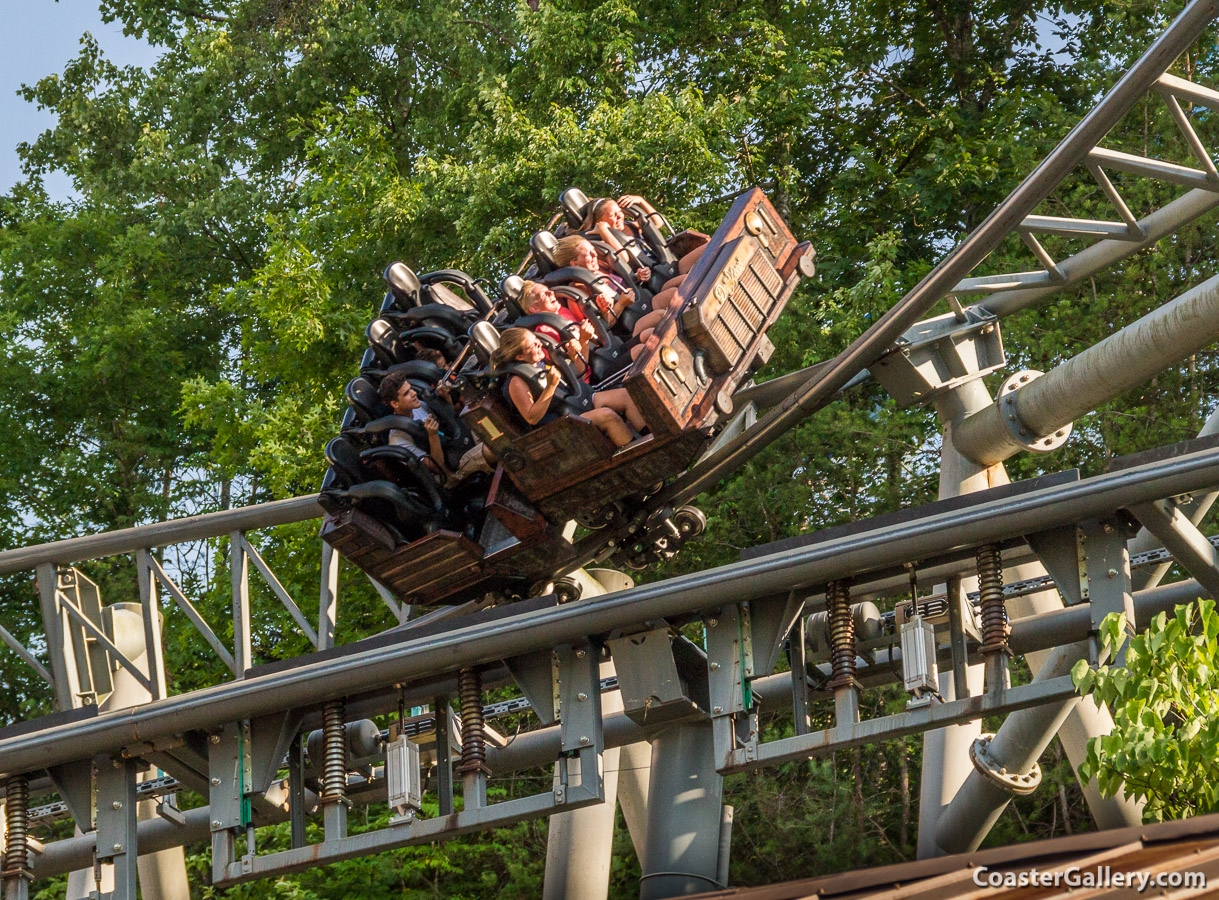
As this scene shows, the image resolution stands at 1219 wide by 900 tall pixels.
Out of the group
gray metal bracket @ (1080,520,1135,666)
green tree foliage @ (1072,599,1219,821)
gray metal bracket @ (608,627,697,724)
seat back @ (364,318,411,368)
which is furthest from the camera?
seat back @ (364,318,411,368)

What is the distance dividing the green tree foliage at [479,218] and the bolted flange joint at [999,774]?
16.3 feet

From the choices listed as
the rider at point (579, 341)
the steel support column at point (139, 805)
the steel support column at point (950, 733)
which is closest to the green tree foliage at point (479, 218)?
the steel support column at point (139, 805)

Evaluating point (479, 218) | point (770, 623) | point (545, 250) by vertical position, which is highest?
point (479, 218)

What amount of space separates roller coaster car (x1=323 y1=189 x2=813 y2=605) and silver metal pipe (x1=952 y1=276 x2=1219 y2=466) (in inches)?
49.7

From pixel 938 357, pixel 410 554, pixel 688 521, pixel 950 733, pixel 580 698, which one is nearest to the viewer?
pixel 580 698

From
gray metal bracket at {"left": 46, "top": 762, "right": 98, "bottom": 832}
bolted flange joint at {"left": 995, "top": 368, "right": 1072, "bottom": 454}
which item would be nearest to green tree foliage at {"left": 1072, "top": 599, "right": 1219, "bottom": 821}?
bolted flange joint at {"left": 995, "top": 368, "right": 1072, "bottom": 454}

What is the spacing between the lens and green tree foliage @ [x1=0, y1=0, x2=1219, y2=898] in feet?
51.7

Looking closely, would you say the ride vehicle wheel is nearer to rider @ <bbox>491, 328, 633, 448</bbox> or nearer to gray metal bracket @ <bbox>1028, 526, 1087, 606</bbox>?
rider @ <bbox>491, 328, 633, 448</bbox>

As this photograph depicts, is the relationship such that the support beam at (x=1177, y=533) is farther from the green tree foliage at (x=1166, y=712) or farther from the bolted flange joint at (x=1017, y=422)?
the bolted flange joint at (x=1017, y=422)

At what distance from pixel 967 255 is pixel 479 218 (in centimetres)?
909

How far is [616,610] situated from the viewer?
7996mm

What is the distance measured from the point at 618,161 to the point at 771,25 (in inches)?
151

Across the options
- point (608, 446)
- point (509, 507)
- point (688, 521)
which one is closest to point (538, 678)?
point (509, 507)

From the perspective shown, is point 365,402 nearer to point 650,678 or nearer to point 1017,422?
point 650,678
